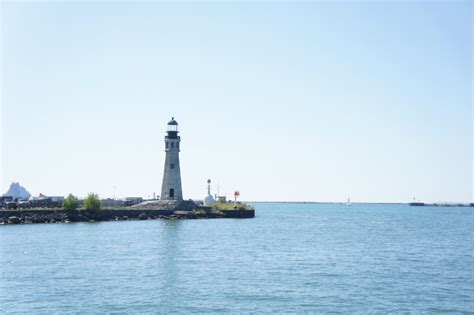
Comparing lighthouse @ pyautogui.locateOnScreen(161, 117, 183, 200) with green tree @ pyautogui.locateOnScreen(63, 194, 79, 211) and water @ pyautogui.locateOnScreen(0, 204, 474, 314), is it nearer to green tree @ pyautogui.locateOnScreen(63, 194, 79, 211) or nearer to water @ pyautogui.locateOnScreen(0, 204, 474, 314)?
green tree @ pyautogui.locateOnScreen(63, 194, 79, 211)

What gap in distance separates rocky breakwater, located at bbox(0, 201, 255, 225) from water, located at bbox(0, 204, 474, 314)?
28.1 metres

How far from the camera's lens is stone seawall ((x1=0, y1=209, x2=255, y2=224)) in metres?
93.2

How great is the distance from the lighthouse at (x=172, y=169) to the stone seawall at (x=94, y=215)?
4267mm

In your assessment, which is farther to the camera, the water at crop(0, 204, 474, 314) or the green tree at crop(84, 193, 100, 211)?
the green tree at crop(84, 193, 100, 211)

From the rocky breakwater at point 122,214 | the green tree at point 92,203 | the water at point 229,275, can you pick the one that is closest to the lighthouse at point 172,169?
the rocky breakwater at point 122,214

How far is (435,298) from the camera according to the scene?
112 ft

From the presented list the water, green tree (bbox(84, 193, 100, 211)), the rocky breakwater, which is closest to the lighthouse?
the rocky breakwater

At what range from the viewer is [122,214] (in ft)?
348

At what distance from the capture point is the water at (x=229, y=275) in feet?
105

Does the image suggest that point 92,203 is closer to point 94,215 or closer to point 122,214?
point 94,215

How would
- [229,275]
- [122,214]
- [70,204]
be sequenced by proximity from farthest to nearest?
[122,214] → [70,204] → [229,275]

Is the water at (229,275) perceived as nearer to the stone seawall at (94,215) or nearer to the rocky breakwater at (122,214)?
the stone seawall at (94,215)

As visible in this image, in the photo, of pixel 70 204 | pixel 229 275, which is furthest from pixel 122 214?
pixel 229 275

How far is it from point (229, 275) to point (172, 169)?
70673 millimetres
